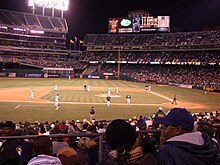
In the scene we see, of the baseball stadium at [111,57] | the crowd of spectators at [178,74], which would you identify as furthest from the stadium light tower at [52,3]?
the crowd of spectators at [178,74]

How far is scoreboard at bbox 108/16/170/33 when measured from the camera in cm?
8562

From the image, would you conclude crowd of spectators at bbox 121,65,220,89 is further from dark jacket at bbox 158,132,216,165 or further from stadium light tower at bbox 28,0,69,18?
dark jacket at bbox 158,132,216,165

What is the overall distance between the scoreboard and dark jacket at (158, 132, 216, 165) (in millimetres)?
87033

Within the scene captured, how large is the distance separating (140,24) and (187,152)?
3559 inches

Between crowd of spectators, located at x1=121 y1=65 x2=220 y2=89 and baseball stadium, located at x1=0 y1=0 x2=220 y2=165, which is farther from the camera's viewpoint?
crowd of spectators, located at x1=121 y1=65 x2=220 y2=89

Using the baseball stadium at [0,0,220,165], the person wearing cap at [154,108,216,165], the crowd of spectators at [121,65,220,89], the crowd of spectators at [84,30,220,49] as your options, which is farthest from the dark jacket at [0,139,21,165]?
the crowd of spectators at [84,30,220,49]

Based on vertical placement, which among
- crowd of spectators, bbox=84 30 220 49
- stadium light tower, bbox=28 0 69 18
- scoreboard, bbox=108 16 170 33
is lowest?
crowd of spectators, bbox=84 30 220 49

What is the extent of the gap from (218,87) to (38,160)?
5689 centimetres

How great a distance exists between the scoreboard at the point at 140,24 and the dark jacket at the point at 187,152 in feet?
286

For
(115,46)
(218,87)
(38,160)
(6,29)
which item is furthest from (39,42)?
(38,160)

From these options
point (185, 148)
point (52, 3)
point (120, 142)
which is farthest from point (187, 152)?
point (52, 3)

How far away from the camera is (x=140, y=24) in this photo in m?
89.6

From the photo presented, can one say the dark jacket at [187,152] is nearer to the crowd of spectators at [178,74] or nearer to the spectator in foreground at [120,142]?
the spectator in foreground at [120,142]

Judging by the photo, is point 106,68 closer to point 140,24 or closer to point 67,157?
point 140,24
